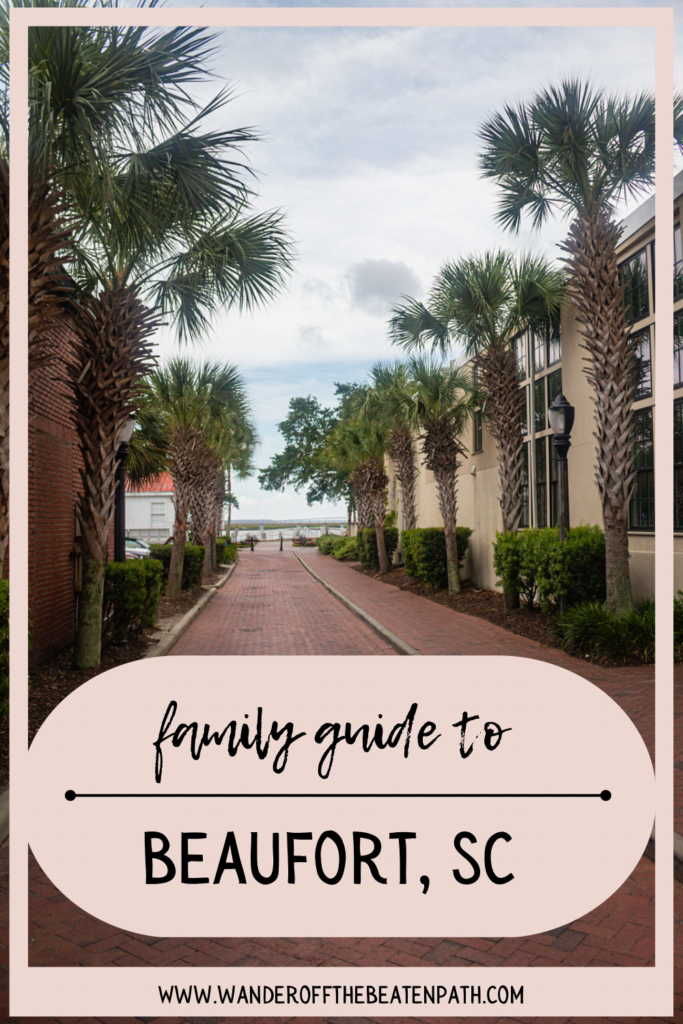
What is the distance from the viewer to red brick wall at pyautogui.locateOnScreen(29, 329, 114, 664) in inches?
297

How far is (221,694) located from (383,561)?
74.5ft

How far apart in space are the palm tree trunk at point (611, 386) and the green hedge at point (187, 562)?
35.4 feet

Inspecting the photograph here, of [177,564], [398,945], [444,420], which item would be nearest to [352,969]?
[398,945]

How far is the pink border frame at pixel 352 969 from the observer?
163cm

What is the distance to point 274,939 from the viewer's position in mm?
2793

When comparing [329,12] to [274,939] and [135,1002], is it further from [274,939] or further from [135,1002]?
[274,939]

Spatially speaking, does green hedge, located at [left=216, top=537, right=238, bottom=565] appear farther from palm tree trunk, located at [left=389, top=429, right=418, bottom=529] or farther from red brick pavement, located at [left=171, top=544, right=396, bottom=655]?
palm tree trunk, located at [left=389, top=429, right=418, bottom=529]

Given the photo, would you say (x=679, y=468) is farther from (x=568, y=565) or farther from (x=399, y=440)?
(x=399, y=440)

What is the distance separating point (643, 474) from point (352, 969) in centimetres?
977

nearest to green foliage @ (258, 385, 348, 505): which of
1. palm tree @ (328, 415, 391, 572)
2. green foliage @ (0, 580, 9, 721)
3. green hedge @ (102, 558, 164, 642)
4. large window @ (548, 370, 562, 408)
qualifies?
palm tree @ (328, 415, 391, 572)

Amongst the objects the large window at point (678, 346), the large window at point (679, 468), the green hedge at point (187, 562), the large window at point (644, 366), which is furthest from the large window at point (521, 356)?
the green hedge at point (187, 562)

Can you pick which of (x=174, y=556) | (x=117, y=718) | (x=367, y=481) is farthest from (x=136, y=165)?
(x=367, y=481)

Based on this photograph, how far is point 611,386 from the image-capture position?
28.3 ft

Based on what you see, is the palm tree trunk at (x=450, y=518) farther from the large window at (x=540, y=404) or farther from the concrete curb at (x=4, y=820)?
the concrete curb at (x=4, y=820)
